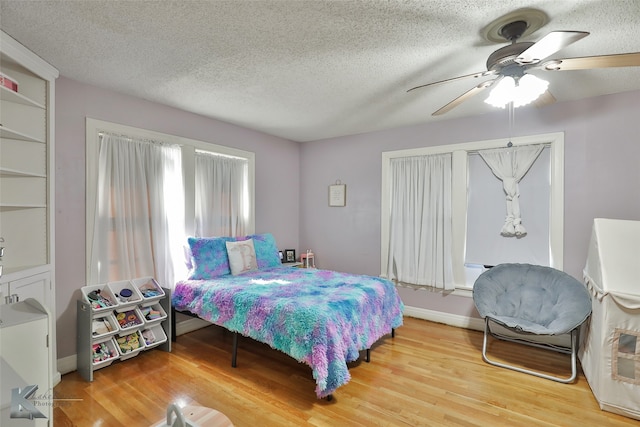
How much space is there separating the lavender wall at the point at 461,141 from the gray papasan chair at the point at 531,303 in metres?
0.41

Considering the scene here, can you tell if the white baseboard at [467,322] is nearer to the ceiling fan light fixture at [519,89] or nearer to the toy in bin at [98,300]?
the ceiling fan light fixture at [519,89]

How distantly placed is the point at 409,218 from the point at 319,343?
2.39 metres

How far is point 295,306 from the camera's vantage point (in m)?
2.43

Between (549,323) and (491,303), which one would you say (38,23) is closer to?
(491,303)

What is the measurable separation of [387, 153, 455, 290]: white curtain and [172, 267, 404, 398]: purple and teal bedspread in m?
0.84

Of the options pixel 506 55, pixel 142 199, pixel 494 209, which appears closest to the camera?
pixel 506 55

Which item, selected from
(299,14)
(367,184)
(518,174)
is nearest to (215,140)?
(367,184)

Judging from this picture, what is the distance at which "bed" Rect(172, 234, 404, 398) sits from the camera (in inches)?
87.4

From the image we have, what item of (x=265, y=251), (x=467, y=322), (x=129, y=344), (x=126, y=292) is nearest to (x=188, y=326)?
(x=129, y=344)

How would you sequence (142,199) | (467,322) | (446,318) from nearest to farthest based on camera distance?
(142,199), (467,322), (446,318)

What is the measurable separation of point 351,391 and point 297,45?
260 cm

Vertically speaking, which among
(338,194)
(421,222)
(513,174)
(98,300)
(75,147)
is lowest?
(98,300)

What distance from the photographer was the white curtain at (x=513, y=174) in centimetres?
335

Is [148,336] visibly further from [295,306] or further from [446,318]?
[446,318]
